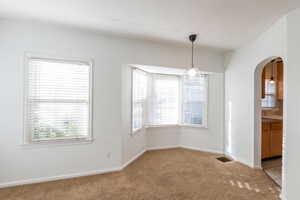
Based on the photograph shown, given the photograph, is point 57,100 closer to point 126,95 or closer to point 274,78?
point 126,95

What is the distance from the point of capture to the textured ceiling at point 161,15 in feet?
7.27

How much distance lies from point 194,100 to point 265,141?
77.1 inches

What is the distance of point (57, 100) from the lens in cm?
292

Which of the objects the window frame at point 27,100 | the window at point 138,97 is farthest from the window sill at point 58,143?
the window at point 138,97

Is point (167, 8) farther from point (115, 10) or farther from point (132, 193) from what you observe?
point (132, 193)

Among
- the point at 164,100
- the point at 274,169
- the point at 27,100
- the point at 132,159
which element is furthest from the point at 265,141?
the point at 27,100

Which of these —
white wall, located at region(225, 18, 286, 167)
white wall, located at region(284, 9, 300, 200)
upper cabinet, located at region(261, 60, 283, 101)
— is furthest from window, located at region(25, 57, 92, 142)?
upper cabinet, located at region(261, 60, 283, 101)

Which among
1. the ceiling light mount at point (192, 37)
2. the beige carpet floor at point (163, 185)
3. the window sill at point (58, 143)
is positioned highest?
the ceiling light mount at point (192, 37)

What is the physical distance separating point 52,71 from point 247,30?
11.9 ft

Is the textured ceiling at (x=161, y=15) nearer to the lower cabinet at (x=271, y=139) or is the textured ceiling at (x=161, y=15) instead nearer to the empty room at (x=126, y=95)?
the empty room at (x=126, y=95)

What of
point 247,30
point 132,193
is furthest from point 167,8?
point 132,193

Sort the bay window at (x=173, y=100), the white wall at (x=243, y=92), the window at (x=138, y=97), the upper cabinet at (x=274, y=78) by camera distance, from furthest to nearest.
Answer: the upper cabinet at (x=274, y=78) < the bay window at (x=173, y=100) < the window at (x=138, y=97) < the white wall at (x=243, y=92)

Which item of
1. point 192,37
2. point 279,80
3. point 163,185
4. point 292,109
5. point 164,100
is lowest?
point 163,185

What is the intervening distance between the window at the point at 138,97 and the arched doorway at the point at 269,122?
255 cm
